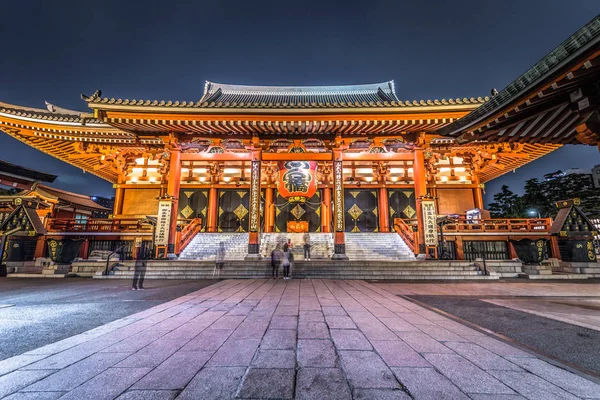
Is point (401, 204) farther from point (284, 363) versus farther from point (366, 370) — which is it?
point (284, 363)

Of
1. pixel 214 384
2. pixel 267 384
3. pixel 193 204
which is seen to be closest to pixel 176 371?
pixel 214 384

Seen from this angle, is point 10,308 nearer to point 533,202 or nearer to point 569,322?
point 569,322


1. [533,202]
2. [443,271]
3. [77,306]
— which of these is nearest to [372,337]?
[77,306]

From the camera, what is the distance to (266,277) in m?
8.45

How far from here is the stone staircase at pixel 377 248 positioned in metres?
11.2

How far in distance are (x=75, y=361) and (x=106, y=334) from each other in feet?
2.47

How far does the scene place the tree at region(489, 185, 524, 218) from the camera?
2138 centimetres

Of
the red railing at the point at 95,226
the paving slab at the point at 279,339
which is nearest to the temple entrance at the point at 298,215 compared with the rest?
the red railing at the point at 95,226

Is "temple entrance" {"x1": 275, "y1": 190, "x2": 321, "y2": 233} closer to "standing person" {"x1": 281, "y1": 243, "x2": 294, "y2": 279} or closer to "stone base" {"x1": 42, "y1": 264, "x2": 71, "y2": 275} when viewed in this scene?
"standing person" {"x1": 281, "y1": 243, "x2": 294, "y2": 279}

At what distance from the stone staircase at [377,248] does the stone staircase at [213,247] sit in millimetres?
5230

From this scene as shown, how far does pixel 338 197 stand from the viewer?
37.6 ft

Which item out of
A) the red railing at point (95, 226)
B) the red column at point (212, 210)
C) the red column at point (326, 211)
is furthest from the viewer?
the red column at point (326, 211)

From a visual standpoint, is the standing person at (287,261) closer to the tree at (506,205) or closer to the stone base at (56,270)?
the stone base at (56,270)

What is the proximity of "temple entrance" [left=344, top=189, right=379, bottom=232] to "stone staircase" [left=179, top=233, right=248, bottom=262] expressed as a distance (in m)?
7.47
